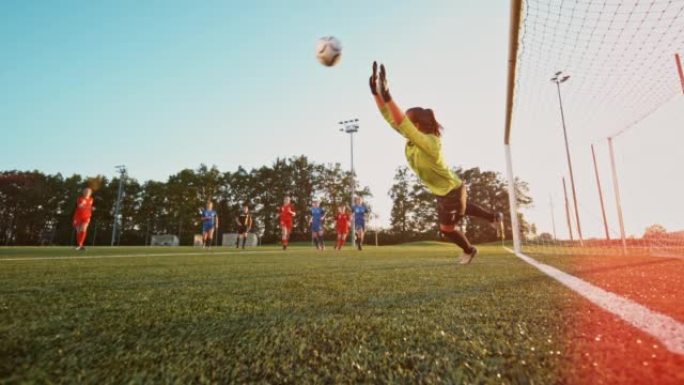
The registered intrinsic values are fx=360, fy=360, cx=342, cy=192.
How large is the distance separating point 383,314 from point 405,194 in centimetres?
6291

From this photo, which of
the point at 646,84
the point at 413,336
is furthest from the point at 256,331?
the point at 646,84

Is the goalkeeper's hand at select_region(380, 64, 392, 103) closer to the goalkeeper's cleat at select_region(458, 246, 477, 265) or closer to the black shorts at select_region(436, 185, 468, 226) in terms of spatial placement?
the black shorts at select_region(436, 185, 468, 226)

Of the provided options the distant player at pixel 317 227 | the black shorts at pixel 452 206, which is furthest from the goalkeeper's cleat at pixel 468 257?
the distant player at pixel 317 227

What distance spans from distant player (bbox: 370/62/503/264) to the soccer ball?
5.35ft

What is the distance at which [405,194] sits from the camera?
63625mm

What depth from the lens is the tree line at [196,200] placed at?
191 ft

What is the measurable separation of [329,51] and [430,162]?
2409 mm

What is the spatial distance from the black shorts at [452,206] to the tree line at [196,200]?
48296 millimetres

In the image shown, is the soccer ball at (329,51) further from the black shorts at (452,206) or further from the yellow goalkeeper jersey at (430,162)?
the black shorts at (452,206)

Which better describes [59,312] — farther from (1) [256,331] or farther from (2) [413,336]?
(2) [413,336]

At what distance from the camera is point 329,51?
5.40 m

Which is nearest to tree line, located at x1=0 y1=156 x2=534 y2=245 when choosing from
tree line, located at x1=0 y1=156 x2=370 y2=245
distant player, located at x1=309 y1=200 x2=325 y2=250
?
tree line, located at x1=0 y1=156 x2=370 y2=245

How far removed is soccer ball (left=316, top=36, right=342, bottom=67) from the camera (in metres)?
5.38

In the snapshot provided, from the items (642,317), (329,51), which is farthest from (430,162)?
(642,317)
